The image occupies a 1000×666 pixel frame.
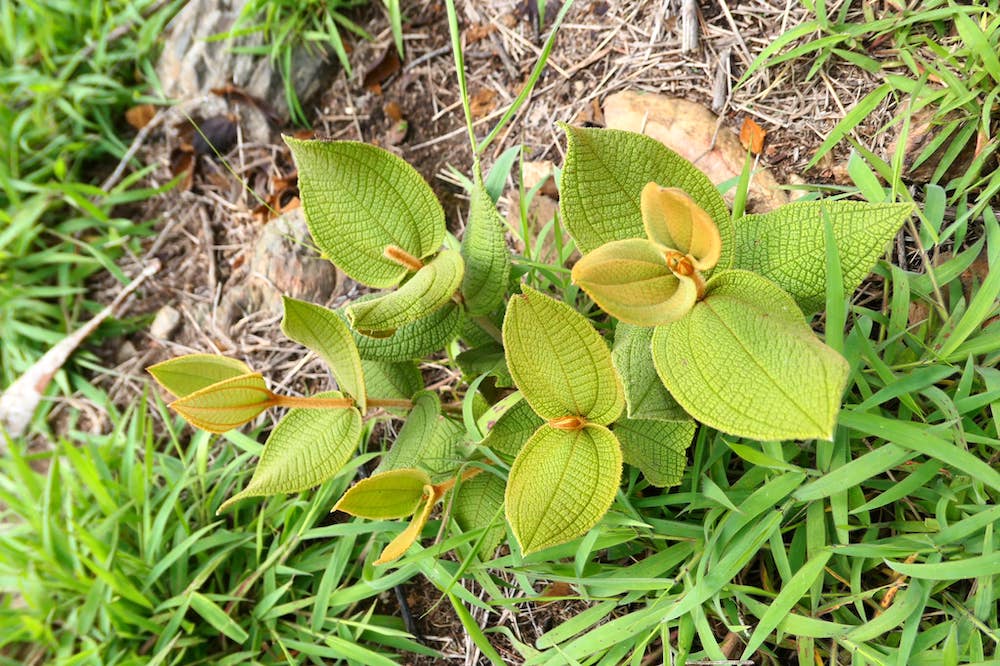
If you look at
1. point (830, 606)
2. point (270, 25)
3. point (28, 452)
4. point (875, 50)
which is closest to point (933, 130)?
point (875, 50)

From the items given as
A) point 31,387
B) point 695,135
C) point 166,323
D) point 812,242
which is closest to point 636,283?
point 812,242

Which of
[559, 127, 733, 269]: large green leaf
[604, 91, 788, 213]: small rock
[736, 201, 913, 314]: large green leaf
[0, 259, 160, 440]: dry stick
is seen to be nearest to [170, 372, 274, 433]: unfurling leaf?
[559, 127, 733, 269]: large green leaf

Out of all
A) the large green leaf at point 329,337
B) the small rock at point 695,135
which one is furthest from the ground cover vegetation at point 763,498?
the small rock at point 695,135

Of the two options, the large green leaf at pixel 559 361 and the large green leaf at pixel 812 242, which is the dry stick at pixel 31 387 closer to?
the large green leaf at pixel 559 361

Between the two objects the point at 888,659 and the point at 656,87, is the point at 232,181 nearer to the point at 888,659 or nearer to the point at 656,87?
the point at 656,87

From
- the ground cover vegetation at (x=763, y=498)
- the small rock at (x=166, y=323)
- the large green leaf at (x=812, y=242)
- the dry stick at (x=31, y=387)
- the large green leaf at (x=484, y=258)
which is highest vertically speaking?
the large green leaf at (x=812, y=242)

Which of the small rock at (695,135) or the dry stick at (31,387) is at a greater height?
the small rock at (695,135)

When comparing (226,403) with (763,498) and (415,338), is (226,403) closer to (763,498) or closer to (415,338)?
(415,338)
